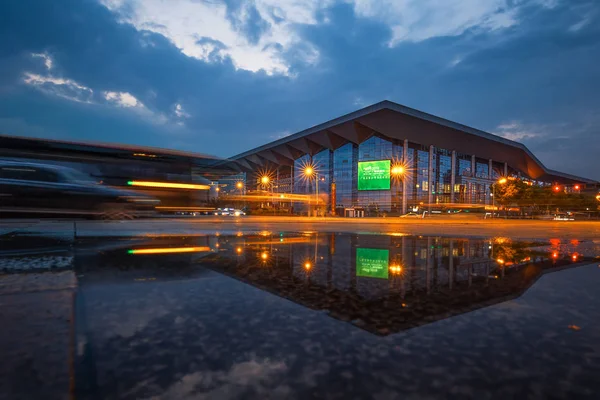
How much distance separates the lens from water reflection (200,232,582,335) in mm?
2447

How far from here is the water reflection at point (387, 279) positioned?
8.03ft

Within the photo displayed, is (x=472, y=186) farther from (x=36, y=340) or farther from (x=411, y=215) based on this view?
(x=36, y=340)


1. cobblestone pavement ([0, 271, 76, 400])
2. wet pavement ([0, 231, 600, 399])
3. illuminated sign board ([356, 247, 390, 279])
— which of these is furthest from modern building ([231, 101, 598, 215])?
cobblestone pavement ([0, 271, 76, 400])

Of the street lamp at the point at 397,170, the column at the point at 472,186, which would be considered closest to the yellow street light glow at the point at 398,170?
the street lamp at the point at 397,170

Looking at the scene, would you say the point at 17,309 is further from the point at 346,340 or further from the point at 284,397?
the point at 346,340

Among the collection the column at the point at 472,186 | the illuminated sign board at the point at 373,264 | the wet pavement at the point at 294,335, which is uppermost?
the column at the point at 472,186

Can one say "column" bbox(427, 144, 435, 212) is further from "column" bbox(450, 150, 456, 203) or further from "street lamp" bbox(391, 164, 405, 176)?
"street lamp" bbox(391, 164, 405, 176)

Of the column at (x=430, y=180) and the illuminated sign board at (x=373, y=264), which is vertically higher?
the column at (x=430, y=180)

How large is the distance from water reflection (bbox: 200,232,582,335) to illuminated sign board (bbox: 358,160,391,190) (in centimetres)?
4633

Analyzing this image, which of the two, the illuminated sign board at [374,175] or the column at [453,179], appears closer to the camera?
the illuminated sign board at [374,175]

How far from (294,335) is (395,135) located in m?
51.1

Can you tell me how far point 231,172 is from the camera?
15602 millimetres

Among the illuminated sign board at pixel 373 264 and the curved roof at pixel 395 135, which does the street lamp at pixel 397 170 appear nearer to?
the curved roof at pixel 395 135

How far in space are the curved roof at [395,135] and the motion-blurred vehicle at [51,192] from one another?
40772mm
